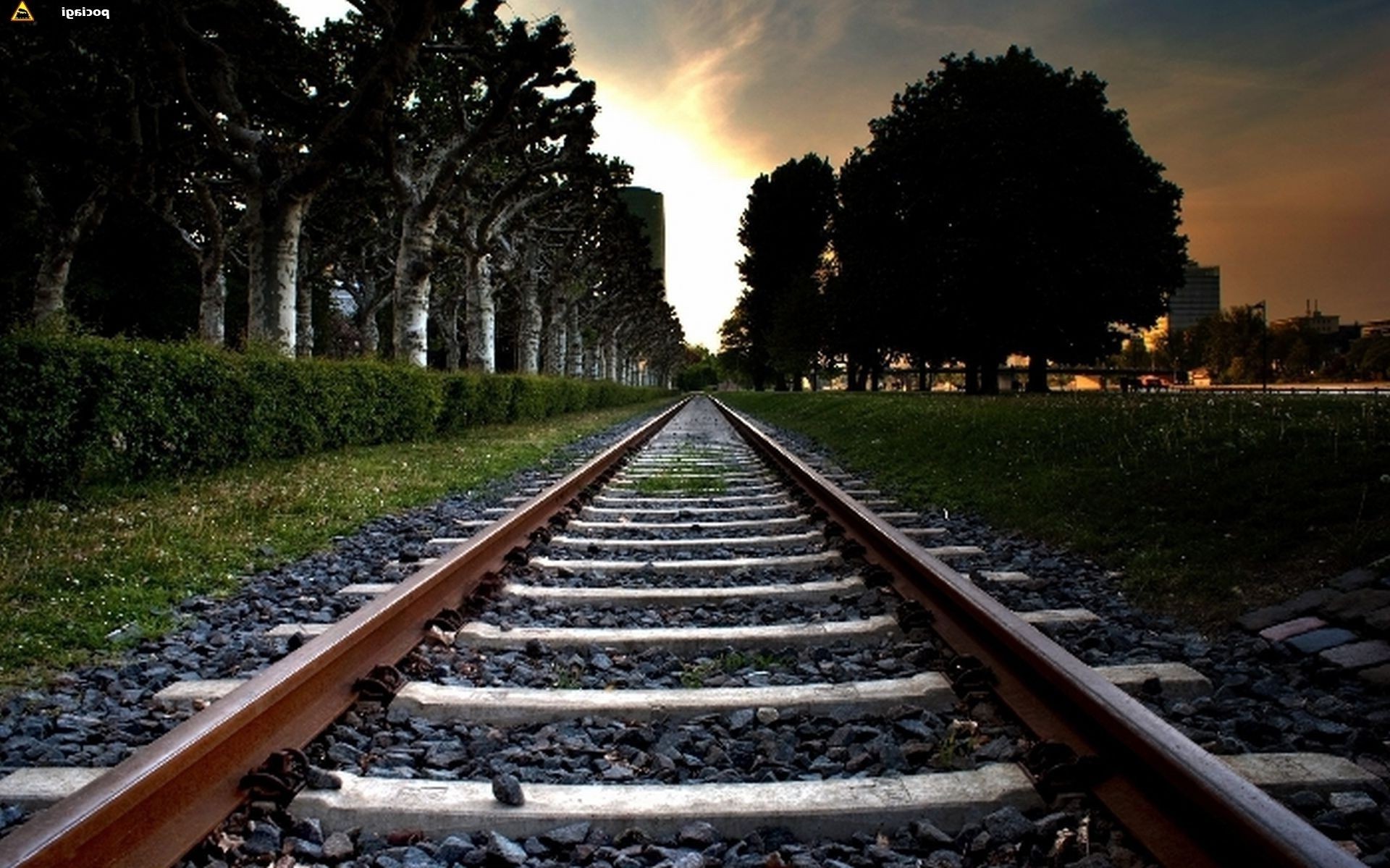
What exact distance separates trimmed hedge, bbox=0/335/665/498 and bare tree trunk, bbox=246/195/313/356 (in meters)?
2.40

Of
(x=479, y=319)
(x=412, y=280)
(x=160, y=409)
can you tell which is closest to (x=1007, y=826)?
(x=160, y=409)

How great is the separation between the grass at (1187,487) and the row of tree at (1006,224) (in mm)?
16558

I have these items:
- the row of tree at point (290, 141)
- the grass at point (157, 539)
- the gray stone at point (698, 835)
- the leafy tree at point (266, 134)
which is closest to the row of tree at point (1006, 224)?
the row of tree at point (290, 141)

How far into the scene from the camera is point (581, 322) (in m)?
48.4

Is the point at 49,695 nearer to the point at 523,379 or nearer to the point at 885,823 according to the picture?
the point at 885,823

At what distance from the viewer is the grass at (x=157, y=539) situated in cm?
382

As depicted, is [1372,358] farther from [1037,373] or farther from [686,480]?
[686,480]

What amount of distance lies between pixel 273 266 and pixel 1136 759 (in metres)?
15.6

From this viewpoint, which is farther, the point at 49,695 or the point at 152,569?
the point at 152,569

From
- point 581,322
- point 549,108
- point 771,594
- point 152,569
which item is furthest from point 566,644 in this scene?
point 581,322

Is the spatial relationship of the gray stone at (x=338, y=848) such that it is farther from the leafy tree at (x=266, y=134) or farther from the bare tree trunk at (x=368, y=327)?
the bare tree trunk at (x=368, y=327)

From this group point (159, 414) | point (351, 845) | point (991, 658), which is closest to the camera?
point (351, 845)

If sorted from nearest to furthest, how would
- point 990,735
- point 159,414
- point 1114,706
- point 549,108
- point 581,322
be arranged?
point 1114,706
point 990,735
point 159,414
point 549,108
point 581,322

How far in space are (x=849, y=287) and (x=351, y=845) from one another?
1333 inches
